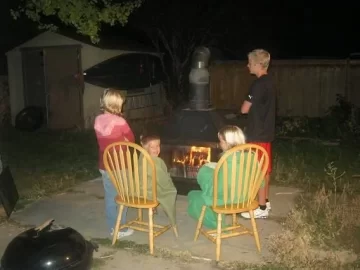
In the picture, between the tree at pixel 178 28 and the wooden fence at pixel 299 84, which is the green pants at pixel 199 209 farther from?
the tree at pixel 178 28

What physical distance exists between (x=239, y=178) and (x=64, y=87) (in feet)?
30.3

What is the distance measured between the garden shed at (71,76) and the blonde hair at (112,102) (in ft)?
25.7

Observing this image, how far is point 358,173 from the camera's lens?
7.09 m

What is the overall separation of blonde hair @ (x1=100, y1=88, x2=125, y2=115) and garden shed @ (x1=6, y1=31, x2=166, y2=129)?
7.84m

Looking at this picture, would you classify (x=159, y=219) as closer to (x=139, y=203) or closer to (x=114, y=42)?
(x=139, y=203)

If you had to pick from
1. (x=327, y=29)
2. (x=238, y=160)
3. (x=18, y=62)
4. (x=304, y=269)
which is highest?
(x=327, y=29)

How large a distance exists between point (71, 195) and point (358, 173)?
419 centimetres

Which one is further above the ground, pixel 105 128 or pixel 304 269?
pixel 105 128

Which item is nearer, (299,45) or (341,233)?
(341,233)

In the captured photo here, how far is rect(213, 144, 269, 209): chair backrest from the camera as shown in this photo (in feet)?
13.0

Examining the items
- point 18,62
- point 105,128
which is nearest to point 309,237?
point 105,128

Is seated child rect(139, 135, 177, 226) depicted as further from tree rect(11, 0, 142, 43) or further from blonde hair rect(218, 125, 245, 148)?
tree rect(11, 0, 142, 43)

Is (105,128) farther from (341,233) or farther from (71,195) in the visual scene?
(341,233)

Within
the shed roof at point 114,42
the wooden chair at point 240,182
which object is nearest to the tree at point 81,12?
the wooden chair at point 240,182
